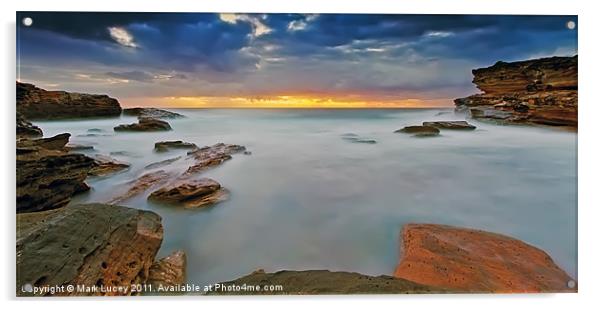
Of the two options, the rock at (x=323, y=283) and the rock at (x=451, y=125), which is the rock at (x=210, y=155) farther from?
the rock at (x=451, y=125)

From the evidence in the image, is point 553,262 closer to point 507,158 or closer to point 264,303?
point 507,158

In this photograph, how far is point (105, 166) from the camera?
199 centimetres

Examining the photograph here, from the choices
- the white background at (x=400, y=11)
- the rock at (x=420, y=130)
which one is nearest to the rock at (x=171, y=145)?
the white background at (x=400, y=11)

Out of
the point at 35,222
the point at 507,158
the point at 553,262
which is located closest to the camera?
the point at 35,222

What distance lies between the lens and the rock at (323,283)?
187cm

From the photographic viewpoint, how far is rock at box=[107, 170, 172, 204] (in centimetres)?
197

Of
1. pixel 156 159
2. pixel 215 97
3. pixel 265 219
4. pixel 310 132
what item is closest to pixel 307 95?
pixel 310 132

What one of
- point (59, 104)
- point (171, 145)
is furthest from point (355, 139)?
point (59, 104)

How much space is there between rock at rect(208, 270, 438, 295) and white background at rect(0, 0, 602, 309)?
42 millimetres

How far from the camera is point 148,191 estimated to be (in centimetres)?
200

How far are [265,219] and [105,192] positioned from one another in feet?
2.70

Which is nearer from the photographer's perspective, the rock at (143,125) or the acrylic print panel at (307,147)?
the acrylic print panel at (307,147)

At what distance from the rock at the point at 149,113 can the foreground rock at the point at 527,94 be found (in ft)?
4.96

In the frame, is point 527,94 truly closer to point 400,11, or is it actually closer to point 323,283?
point 400,11
